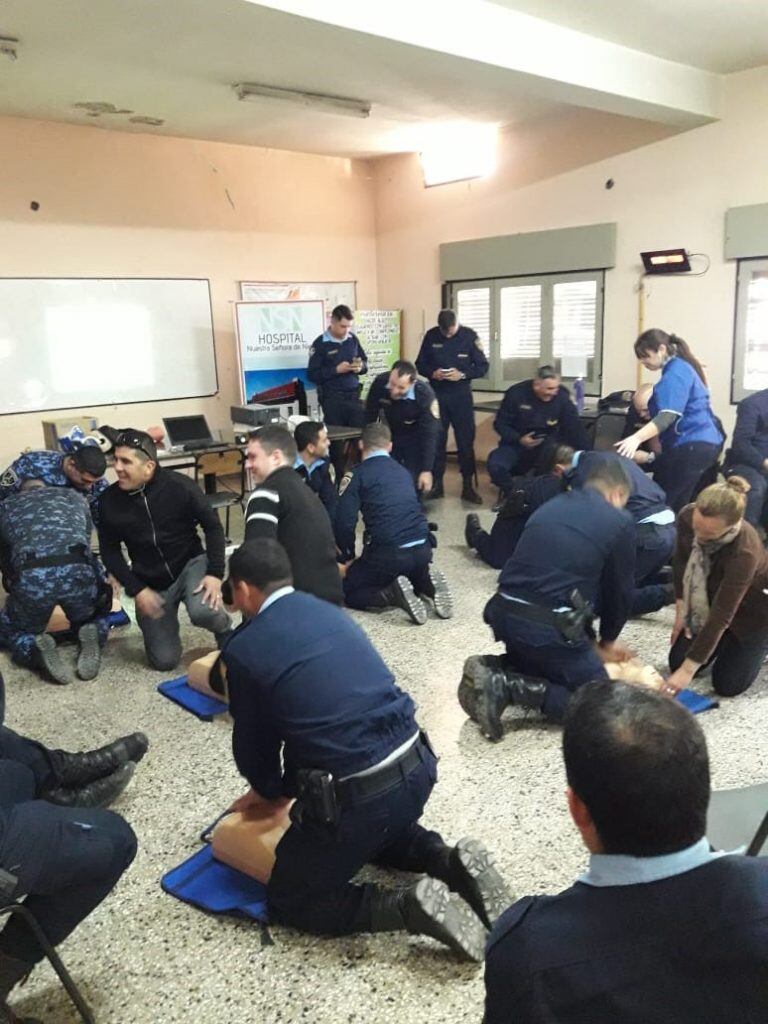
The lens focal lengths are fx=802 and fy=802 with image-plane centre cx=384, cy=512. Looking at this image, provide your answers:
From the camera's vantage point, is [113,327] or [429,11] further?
[113,327]

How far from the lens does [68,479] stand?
167 inches

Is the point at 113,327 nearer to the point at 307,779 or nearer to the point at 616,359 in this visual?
the point at 616,359

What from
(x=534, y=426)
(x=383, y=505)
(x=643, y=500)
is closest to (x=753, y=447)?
(x=643, y=500)

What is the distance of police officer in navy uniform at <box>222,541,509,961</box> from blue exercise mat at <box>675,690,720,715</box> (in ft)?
4.78

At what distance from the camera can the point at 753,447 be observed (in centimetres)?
508

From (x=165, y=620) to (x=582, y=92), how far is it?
13.4 feet

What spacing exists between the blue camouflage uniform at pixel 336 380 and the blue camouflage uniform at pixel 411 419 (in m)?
0.71

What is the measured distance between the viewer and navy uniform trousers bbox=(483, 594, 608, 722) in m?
2.93

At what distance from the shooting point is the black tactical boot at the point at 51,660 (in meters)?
3.65

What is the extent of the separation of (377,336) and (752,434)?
4.35 metres

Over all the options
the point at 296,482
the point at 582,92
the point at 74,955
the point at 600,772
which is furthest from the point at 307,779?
the point at 582,92

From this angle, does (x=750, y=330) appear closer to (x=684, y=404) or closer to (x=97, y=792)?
(x=684, y=404)

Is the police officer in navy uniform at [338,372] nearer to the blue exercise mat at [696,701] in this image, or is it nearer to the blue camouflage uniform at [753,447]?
the blue camouflage uniform at [753,447]

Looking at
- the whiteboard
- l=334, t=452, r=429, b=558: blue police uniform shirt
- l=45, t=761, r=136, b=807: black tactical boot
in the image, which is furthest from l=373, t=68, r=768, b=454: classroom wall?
l=45, t=761, r=136, b=807: black tactical boot
